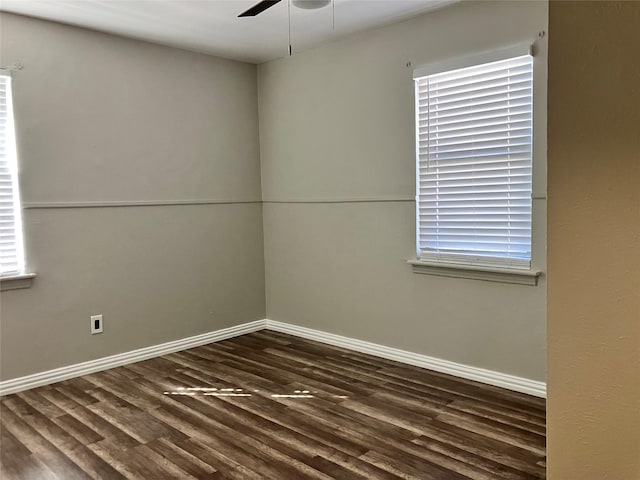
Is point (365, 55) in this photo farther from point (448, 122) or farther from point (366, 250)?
point (366, 250)

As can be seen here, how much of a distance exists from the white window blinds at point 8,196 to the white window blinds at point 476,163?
2.62 meters

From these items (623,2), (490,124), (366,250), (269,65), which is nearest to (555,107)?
(623,2)

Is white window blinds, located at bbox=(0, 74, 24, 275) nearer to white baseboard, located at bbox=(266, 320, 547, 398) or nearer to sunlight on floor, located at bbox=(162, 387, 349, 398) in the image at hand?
sunlight on floor, located at bbox=(162, 387, 349, 398)

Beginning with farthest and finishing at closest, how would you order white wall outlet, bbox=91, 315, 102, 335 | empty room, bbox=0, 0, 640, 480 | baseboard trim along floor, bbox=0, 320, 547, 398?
white wall outlet, bbox=91, 315, 102, 335 < baseboard trim along floor, bbox=0, 320, 547, 398 < empty room, bbox=0, 0, 640, 480

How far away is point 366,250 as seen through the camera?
3945 mm

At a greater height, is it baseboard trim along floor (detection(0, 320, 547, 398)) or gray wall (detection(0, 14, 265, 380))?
gray wall (detection(0, 14, 265, 380))

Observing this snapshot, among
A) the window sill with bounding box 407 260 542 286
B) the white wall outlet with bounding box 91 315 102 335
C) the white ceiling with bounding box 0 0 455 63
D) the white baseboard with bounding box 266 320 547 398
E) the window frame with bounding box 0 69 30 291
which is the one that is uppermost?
the white ceiling with bounding box 0 0 455 63

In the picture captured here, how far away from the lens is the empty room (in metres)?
2.71

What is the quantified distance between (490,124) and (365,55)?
3.74 feet

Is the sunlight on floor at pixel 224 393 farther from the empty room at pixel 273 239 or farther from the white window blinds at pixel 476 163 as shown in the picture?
the white window blinds at pixel 476 163

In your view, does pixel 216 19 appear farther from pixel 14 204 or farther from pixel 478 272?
pixel 478 272

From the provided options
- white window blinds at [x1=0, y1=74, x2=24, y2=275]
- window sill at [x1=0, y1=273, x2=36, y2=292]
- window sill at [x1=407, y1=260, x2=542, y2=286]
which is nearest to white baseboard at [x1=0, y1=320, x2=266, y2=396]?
window sill at [x1=0, y1=273, x2=36, y2=292]

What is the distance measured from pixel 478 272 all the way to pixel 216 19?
2370 mm

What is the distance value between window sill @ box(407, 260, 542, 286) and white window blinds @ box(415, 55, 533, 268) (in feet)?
0.16
